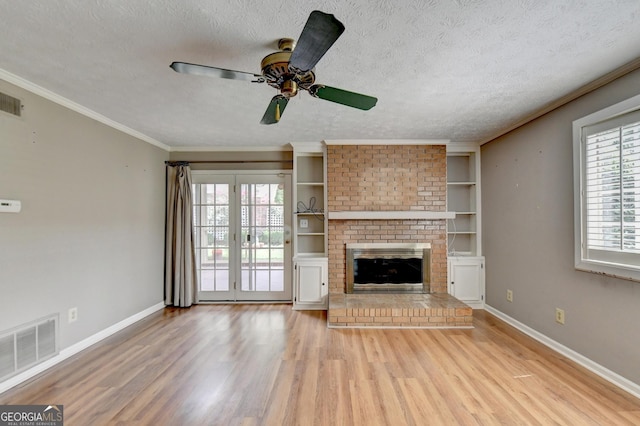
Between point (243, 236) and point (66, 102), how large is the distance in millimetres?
2591

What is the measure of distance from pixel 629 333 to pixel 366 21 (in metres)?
2.91

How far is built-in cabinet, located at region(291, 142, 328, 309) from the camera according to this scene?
423 centimetres

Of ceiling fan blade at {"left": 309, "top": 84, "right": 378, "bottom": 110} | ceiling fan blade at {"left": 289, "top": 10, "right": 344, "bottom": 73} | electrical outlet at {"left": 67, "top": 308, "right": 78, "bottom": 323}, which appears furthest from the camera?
electrical outlet at {"left": 67, "top": 308, "right": 78, "bottom": 323}

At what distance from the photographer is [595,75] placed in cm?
226

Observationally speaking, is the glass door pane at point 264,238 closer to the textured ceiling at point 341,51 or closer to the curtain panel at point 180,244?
the curtain panel at point 180,244

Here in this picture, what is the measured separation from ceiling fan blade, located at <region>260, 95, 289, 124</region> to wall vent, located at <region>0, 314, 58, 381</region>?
2.59m

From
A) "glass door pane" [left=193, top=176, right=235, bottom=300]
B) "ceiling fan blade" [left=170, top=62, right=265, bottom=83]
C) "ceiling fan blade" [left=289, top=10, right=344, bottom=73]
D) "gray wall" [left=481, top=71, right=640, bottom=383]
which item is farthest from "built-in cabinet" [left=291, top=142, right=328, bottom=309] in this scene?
"ceiling fan blade" [left=289, top=10, right=344, bottom=73]

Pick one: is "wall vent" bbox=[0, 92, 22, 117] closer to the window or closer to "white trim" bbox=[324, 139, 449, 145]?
"white trim" bbox=[324, 139, 449, 145]

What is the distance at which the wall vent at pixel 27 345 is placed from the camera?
223 centimetres

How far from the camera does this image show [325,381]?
233 cm

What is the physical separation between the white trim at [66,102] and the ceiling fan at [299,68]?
69.1 inches

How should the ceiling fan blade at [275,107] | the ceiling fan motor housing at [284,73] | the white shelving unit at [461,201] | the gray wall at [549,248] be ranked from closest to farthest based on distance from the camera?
the ceiling fan motor housing at [284,73] < the ceiling fan blade at [275,107] < the gray wall at [549,248] < the white shelving unit at [461,201]

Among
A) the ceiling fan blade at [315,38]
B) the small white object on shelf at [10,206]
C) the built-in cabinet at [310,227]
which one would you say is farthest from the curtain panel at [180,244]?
the ceiling fan blade at [315,38]

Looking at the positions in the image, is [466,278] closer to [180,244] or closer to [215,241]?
[215,241]
